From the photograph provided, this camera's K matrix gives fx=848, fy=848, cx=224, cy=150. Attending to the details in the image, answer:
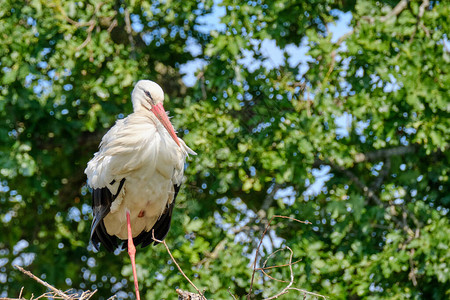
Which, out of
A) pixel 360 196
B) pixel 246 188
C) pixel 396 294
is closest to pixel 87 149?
pixel 246 188

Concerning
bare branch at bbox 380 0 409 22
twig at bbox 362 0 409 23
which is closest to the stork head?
twig at bbox 362 0 409 23

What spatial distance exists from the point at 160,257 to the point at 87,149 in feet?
5.59

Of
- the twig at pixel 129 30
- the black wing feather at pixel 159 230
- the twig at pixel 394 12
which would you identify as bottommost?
the black wing feather at pixel 159 230

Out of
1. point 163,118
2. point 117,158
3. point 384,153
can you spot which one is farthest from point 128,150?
point 384,153

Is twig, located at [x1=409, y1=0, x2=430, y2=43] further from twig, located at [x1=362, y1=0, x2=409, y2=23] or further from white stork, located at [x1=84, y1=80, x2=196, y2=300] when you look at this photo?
→ white stork, located at [x1=84, y1=80, x2=196, y2=300]

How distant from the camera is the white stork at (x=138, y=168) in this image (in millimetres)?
4055

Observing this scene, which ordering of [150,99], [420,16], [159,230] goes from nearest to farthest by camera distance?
1. [150,99]
2. [159,230]
3. [420,16]

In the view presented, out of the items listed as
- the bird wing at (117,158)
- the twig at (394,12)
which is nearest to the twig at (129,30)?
the bird wing at (117,158)

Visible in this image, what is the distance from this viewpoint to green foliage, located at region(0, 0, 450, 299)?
4.91 meters

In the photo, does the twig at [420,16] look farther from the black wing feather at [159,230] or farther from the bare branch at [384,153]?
the black wing feather at [159,230]

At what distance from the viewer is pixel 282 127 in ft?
16.2

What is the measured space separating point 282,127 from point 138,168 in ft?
3.71

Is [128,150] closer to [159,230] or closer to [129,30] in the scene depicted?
[159,230]

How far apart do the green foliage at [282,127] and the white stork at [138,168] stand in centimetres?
55
